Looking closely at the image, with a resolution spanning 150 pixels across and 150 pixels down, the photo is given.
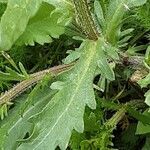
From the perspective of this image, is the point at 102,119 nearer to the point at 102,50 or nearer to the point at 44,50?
the point at 102,50

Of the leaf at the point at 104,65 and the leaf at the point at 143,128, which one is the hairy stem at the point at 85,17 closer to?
the leaf at the point at 104,65

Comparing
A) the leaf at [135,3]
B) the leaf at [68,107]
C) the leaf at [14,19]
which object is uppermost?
the leaf at [14,19]

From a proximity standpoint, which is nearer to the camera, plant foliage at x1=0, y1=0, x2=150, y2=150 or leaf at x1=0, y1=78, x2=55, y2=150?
plant foliage at x1=0, y1=0, x2=150, y2=150

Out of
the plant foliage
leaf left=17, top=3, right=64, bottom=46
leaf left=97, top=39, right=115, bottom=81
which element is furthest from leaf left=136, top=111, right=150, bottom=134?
leaf left=17, top=3, right=64, bottom=46

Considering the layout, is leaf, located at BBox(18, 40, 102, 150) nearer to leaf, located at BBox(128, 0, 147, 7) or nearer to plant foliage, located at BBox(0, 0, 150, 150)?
plant foliage, located at BBox(0, 0, 150, 150)

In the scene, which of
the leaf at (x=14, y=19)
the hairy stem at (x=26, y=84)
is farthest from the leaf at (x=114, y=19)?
the leaf at (x=14, y=19)

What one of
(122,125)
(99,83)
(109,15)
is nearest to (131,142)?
(122,125)

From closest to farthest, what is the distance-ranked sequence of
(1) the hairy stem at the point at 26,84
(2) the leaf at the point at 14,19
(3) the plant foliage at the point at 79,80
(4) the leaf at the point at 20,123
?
(2) the leaf at the point at 14,19 < (3) the plant foliage at the point at 79,80 < (1) the hairy stem at the point at 26,84 < (4) the leaf at the point at 20,123
